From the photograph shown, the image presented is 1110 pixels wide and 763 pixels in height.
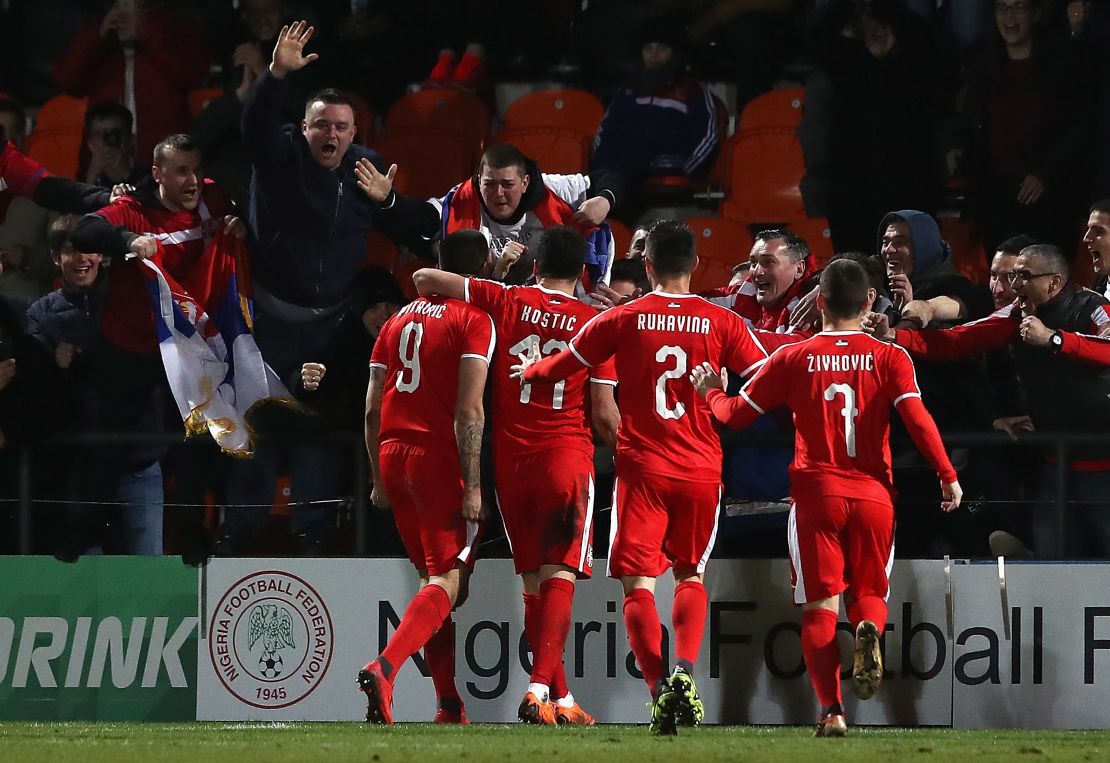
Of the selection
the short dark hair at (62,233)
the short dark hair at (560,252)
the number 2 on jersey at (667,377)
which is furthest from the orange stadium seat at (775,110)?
the short dark hair at (62,233)

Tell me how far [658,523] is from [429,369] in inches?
48.4

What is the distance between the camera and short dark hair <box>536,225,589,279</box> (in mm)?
7125

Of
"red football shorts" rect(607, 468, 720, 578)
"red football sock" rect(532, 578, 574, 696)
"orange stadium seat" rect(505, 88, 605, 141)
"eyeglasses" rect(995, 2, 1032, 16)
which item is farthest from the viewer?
"orange stadium seat" rect(505, 88, 605, 141)

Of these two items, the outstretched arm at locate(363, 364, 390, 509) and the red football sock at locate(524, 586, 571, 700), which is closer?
the red football sock at locate(524, 586, 571, 700)

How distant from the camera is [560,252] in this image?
23.4 feet

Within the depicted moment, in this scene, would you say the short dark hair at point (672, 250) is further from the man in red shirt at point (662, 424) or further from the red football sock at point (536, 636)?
the red football sock at point (536, 636)

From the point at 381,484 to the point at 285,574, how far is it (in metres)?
0.78

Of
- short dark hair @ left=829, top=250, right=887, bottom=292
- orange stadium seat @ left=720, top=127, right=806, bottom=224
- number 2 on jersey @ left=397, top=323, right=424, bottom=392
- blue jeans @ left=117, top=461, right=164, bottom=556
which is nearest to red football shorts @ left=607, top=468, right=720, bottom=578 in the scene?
number 2 on jersey @ left=397, top=323, right=424, bottom=392

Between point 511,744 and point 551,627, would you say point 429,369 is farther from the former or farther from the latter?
point 511,744

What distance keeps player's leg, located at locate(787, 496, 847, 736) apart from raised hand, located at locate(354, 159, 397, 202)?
2871 mm

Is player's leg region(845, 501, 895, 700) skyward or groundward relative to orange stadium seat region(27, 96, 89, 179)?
groundward

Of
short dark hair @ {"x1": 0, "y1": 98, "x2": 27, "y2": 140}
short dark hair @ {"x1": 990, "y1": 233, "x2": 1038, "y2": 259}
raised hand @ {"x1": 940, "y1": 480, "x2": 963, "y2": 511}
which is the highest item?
short dark hair @ {"x1": 0, "y1": 98, "x2": 27, "y2": 140}

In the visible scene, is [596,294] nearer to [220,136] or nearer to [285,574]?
[285,574]

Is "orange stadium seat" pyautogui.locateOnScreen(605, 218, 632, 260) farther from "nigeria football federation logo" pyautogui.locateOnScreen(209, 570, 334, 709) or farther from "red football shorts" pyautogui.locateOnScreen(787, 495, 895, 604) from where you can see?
"red football shorts" pyautogui.locateOnScreen(787, 495, 895, 604)
